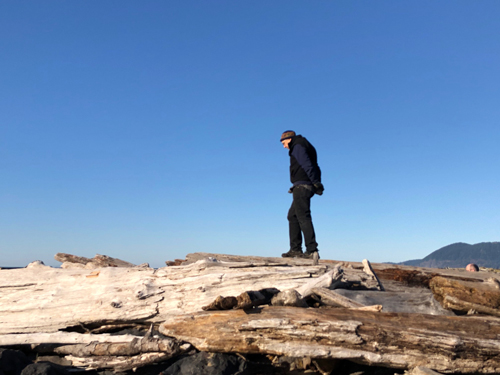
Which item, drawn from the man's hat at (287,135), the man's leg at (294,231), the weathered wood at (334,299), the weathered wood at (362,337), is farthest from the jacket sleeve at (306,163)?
the weathered wood at (362,337)

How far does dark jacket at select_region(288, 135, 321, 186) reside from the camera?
952 centimetres

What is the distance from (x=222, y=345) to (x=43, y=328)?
375 cm

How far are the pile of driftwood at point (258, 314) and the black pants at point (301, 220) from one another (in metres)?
1.49

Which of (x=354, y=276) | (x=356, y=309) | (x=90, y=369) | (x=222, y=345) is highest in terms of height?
(x=354, y=276)

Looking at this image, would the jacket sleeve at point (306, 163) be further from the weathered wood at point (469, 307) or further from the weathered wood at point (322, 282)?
the weathered wood at point (469, 307)

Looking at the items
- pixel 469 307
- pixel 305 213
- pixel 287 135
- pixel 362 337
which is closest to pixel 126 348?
pixel 362 337

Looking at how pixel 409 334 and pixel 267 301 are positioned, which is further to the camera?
pixel 267 301

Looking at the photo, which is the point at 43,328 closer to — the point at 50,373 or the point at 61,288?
the point at 61,288

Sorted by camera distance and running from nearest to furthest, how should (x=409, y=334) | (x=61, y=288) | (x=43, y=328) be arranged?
(x=409, y=334) < (x=43, y=328) < (x=61, y=288)

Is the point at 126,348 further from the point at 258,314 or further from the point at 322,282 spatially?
the point at 322,282

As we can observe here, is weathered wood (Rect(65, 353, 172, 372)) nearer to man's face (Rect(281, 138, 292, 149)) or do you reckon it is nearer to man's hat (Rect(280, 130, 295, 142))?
man's face (Rect(281, 138, 292, 149))

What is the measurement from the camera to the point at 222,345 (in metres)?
5.09

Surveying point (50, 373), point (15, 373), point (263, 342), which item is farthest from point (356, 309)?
point (15, 373)

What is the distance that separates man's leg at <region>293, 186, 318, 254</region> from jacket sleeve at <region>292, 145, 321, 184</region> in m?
0.40
